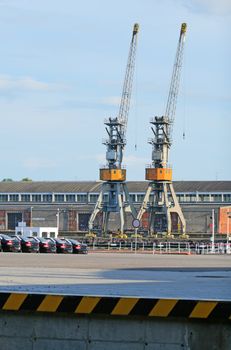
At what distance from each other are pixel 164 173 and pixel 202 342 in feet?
506

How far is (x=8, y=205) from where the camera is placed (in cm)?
18212

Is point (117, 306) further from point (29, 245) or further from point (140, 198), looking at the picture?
point (140, 198)

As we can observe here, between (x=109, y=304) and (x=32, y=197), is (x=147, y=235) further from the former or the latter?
(x=109, y=304)

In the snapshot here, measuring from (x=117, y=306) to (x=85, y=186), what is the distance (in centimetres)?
17719

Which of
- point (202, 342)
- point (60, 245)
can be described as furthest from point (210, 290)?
point (60, 245)

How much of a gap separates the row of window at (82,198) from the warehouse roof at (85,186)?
3.93 feet

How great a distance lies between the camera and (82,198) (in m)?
183

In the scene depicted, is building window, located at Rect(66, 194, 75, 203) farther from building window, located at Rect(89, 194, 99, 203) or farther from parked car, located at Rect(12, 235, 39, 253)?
parked car, located at Rect(12, 235, 39, 253)

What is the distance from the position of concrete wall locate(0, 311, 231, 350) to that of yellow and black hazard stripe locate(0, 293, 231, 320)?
176mm

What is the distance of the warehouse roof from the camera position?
18029cm

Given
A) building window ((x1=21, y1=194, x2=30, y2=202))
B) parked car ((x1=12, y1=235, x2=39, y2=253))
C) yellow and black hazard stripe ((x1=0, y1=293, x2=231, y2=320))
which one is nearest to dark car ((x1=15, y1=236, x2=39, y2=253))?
parked car ((x1=12, y1=235, x2=39, y2=253))

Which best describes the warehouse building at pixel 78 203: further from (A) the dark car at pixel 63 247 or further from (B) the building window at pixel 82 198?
(A) the dark car at pixel 63 247

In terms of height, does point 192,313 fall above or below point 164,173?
below

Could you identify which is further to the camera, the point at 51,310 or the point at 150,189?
the point at 150,189
